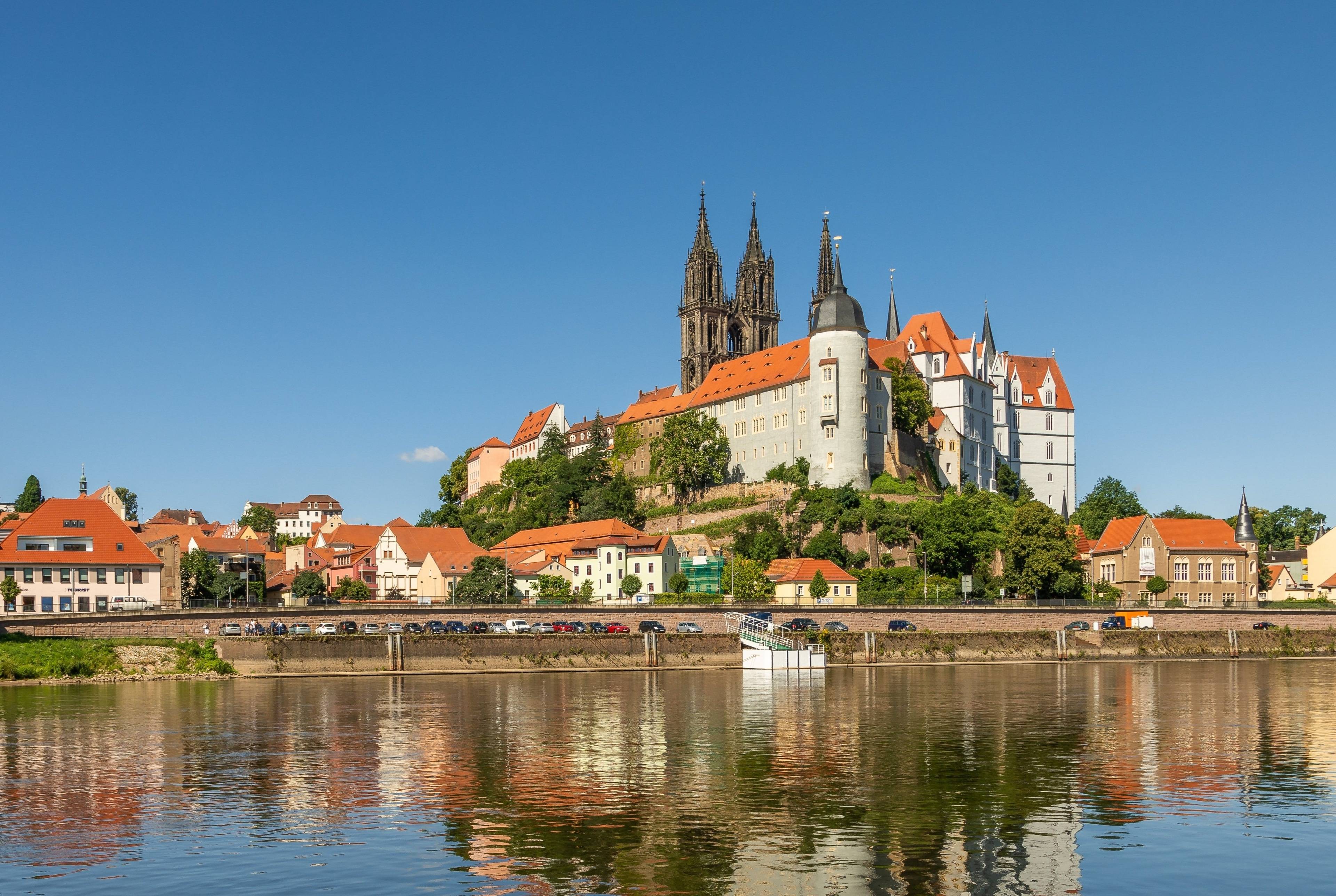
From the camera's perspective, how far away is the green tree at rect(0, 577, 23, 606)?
78.9m

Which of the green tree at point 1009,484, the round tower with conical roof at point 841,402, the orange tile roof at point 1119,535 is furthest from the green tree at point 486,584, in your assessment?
the green tree at point 1009,484

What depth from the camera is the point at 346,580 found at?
131125 mm

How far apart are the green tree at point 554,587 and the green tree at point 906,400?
3762 centimetres

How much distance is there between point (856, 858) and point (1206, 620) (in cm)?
8465

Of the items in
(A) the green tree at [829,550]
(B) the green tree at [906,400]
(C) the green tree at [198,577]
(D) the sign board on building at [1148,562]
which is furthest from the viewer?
(B) the green tree at [906,400]

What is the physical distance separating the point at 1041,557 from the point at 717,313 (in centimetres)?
7920

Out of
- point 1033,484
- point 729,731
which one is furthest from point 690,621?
point 1033,484

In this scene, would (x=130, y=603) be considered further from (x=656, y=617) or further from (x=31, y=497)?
(x=31, y=497)

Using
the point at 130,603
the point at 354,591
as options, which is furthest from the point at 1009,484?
the point at 130,603

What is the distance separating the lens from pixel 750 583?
101625mm

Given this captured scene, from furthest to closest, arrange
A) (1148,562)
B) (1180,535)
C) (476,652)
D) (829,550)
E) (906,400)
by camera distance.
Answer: (906,400)
(1180,535)
(1148,562)
(829,550)
(476,652)

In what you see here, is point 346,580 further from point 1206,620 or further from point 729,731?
point 729,731

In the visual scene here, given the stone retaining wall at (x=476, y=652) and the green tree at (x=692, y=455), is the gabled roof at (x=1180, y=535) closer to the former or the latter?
the green tree at (x=692, y=455)

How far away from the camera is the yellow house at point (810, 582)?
104250mm
